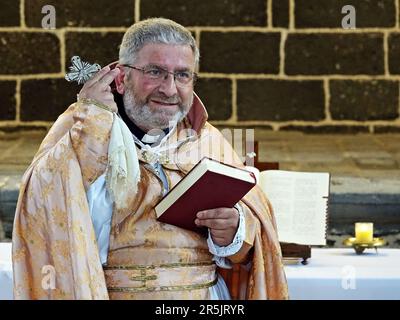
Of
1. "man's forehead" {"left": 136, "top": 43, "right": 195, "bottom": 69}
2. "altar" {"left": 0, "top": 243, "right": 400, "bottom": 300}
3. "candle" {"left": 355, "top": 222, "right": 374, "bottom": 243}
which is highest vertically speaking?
"man's forehead" {"left": 136, "top": 43, "right": 195, "bottom": 69}

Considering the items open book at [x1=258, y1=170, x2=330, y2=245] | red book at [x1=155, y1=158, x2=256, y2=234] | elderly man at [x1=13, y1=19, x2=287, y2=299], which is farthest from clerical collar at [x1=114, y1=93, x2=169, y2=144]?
open book at [x1=258, y1=170, x2=330, y2=245]

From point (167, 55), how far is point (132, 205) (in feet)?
1.35

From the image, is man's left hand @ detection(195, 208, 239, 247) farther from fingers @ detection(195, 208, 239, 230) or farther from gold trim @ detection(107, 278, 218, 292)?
gold trim @ detection(107, 278, 218, 292)

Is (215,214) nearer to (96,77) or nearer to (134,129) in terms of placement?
(134,129)

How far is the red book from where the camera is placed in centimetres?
301

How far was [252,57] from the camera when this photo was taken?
32.2ft

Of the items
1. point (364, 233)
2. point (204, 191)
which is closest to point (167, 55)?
point (204, 191)

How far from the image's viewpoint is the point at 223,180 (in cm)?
301

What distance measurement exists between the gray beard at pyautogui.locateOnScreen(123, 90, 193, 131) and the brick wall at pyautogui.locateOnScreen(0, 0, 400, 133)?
6468 millimetres

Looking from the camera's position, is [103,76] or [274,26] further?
[274,26]

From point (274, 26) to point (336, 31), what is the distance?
1.70 feet
